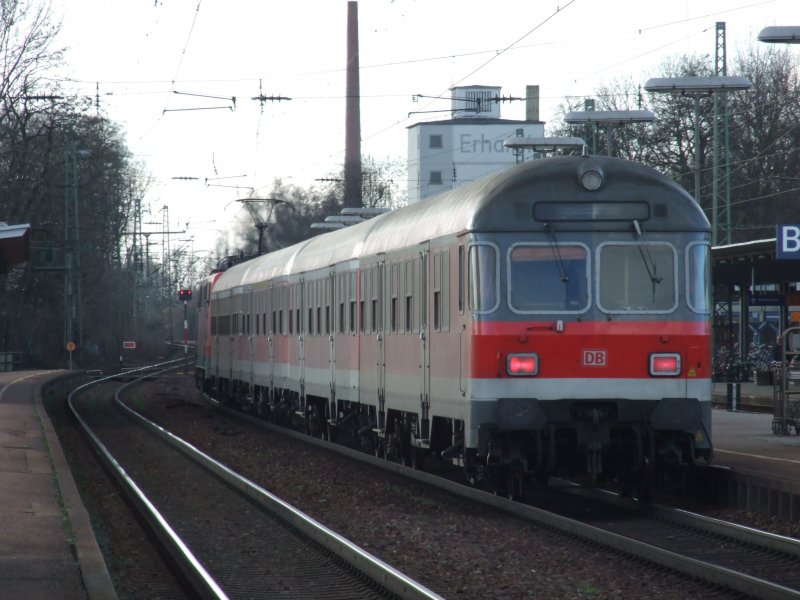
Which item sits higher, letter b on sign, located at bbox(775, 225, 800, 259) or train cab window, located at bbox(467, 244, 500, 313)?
letter b on sign, located at bbox(775, 225, 800, 259)

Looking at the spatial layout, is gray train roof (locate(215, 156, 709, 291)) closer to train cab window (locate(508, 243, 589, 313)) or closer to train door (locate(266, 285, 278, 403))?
train cab window (locate(508, 243, 589, 313))

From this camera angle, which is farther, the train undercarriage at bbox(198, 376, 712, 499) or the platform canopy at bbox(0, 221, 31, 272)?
the platform canopy at bbox(0, 221, 31, 272)

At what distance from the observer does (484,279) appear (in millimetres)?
12648

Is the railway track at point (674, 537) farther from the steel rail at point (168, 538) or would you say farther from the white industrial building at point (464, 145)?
the white industrial building at point (464, 145)

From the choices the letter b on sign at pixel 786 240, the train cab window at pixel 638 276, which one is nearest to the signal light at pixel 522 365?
the train cab window at pixel 638 276

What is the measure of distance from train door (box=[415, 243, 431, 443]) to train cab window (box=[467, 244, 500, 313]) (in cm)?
210

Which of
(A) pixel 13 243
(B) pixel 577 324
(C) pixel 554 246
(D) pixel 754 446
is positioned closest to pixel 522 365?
(B) pixel 577 324

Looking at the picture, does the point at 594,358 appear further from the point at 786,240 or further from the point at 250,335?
the point at 250,335

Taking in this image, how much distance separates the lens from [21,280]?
61156 mm

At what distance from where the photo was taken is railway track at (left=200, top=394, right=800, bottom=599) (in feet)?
30.2

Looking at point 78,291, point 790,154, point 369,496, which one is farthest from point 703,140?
point 369,496

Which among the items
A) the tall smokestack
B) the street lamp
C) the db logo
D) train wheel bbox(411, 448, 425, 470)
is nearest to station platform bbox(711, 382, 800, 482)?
the db logo

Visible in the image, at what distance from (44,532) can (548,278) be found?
500 centimetres

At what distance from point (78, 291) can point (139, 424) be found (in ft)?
112
